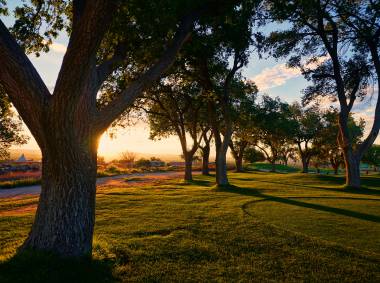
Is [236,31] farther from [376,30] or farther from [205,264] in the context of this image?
[376,30]

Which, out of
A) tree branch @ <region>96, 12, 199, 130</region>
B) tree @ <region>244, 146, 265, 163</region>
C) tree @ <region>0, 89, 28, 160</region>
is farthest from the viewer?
tree @ <region>244, 146, 265, 163</region>

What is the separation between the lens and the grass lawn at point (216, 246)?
5098 millimetres

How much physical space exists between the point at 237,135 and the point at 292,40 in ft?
79.7

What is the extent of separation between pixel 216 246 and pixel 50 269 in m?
3.63

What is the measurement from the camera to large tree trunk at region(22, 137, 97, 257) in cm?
543

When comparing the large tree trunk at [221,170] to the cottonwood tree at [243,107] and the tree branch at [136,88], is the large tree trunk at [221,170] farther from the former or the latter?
the tree branch at [136,88]

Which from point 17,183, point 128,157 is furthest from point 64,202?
point 128,157

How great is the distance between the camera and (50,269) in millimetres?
5000

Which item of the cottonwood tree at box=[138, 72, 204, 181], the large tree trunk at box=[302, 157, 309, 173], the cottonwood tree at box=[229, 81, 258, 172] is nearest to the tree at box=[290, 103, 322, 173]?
the large tree trunk at box=[302, 157, 309, 173]

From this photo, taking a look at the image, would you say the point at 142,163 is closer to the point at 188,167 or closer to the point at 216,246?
the point at 188,167

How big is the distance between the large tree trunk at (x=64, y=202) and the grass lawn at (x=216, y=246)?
325 mm

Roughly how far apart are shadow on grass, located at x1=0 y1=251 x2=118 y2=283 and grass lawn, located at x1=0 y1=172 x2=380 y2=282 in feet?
0.05

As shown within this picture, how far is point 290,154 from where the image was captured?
61.9 metres

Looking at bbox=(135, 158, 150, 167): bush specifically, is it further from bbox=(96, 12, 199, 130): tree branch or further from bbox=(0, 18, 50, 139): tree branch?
bbox=(0, 18, 50, 139): tree branch
